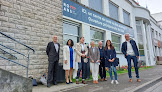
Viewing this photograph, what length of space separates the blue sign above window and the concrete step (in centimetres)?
491

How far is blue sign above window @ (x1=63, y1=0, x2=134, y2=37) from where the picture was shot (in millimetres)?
7796

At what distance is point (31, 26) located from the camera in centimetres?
581

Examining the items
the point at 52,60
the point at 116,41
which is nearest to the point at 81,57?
the point at 52,60

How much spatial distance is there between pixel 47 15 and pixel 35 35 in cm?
133

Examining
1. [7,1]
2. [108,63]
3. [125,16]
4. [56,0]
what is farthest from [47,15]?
[125,16]

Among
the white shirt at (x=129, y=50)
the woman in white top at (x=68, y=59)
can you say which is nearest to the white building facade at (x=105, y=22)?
the woman in white top at (x=68, y=59)

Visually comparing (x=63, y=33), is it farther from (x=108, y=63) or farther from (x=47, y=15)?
(x=108, y=63)

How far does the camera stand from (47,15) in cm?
655

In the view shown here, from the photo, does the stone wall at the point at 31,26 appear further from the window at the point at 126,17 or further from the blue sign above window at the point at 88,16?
the window at the point at 126,17

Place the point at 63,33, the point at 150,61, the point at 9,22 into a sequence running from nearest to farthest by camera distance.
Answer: the point at 9,22 → the point at 63,33 → the point at 150,61

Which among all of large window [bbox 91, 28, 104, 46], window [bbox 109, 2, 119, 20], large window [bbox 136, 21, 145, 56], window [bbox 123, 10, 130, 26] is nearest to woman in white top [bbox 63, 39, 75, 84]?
large window [bbox 91, 28, 104, 46]

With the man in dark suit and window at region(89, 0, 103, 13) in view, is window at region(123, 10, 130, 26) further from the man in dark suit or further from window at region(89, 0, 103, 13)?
the man in dark suit

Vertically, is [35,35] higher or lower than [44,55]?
higher

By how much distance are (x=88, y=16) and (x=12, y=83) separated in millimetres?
7393
